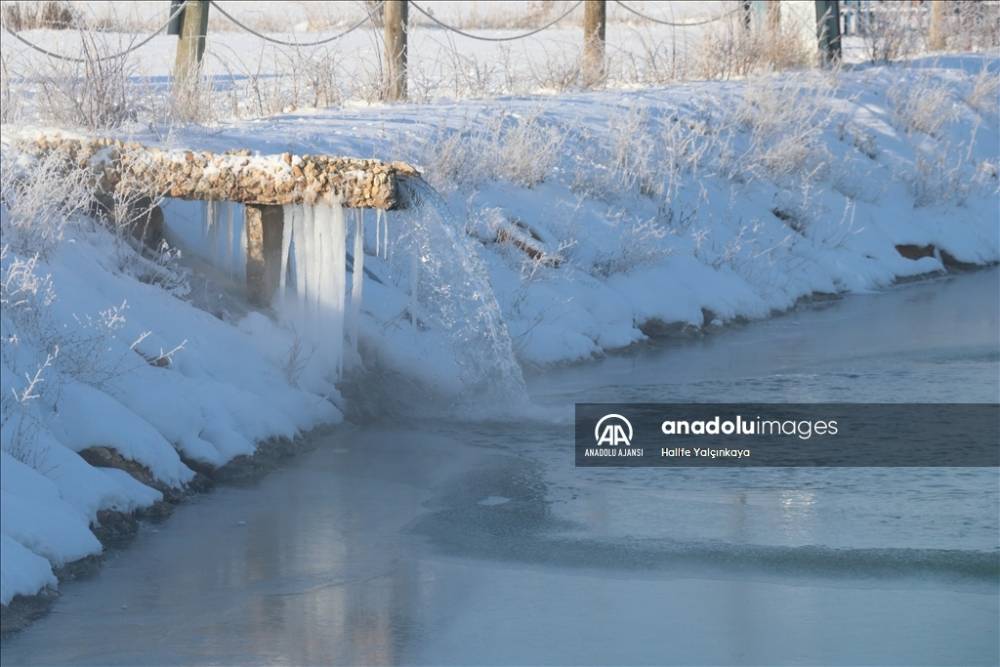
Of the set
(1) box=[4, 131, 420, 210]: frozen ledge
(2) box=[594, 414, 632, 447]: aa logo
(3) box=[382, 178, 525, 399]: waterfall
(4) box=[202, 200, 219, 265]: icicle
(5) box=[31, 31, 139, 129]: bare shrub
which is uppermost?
(5) box=[31, 31, 139, 129]: bare shrub

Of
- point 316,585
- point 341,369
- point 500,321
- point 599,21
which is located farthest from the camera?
point 599,21

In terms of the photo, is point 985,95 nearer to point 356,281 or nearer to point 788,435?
point 788,435

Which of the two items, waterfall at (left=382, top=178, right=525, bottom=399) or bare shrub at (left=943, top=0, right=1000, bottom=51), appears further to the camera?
bare shrub at (left=943, top=0, right=1000, bottom=51)

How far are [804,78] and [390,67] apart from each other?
203 inches

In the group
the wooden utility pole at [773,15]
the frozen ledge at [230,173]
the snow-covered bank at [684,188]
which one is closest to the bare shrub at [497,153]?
the snow-covered bank at [684,188]

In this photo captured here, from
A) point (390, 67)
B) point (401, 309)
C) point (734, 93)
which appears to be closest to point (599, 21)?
point (734, 93)

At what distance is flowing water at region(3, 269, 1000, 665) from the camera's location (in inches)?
205

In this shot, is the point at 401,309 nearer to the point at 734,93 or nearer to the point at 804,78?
the point at 734,93

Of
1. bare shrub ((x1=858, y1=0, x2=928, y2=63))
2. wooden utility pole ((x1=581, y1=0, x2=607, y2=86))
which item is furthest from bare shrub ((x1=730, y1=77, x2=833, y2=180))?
bare shrub ((x1=858, y1=0, x2=928, y2=63))

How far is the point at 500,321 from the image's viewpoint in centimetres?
946

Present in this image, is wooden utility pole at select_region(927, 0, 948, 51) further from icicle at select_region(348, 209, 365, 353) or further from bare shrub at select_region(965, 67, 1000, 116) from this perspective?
icicle at select_region(348, 209, 365, 353)

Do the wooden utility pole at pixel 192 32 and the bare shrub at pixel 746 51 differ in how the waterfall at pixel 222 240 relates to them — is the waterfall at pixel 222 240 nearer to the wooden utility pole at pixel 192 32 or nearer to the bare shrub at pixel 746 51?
the wooden utility pole at pixel 192 32

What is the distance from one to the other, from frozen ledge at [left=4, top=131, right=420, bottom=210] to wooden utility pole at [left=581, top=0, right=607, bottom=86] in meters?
7.97

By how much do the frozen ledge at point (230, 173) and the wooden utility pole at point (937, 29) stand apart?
53.9 feet
